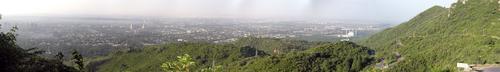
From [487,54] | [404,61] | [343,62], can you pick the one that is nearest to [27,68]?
[487,54]

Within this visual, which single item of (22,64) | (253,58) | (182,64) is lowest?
(253,58)

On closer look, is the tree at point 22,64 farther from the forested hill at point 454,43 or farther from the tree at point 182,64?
the forested hill at point 454,43

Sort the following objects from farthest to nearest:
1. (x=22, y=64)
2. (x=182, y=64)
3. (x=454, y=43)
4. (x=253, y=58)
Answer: (x=253, y=58), (x=454, y=43), (x=22, y=64), (x=182, y=64)

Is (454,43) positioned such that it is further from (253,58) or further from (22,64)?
(22,64)

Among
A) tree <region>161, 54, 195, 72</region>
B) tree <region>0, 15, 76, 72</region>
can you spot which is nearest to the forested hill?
tree <region>0, 15, 76, 72</region>

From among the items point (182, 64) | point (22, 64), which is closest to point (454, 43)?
point (22, 64)

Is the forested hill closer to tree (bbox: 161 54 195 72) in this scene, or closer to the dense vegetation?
the dense vegetation

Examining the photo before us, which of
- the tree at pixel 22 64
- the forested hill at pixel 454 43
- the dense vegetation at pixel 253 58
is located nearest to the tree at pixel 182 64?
the tree at pixel 22 64
